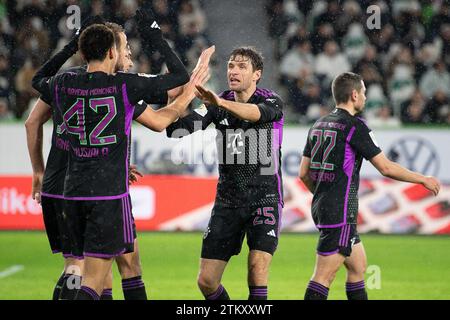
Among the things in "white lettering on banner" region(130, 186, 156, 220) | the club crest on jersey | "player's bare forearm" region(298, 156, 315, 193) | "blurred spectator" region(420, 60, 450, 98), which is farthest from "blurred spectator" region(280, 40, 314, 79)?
the club crest on jersey

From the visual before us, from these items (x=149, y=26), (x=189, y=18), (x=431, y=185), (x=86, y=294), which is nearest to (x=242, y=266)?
(x=431, y=185)

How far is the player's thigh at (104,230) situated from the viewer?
5516 millimetres

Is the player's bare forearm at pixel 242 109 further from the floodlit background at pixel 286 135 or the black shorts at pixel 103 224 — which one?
the floodlit background at pixel 286 135

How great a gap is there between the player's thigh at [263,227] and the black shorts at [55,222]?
1.31 meters

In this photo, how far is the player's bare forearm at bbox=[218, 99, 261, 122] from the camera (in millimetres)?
6055

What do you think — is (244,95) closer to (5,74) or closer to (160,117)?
(160,117)

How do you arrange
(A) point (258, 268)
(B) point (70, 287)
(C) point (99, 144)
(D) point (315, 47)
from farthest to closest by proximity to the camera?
(D) point (315, 47)
(A) point (258, 268)
(B) point (70, 287)
(C) point (99, 144)

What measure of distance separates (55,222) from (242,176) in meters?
1.39

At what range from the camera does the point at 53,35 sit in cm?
1380

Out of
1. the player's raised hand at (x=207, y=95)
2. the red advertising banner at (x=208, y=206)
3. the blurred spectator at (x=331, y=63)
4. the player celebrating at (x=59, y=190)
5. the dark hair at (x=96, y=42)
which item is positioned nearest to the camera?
the dark hair at (x=96, y=42)

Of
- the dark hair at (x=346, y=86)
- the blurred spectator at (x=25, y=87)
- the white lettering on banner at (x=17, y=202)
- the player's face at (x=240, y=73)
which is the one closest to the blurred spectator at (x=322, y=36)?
the blurred spectator at (x=25, y=87)

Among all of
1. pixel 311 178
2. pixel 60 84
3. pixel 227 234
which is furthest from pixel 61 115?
pixel 311 178

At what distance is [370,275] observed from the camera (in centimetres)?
922

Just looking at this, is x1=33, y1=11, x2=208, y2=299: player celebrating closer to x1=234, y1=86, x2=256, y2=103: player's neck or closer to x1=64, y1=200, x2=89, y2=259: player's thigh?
x1=64, y1=200, x2=89, y2=259: player's thigh
